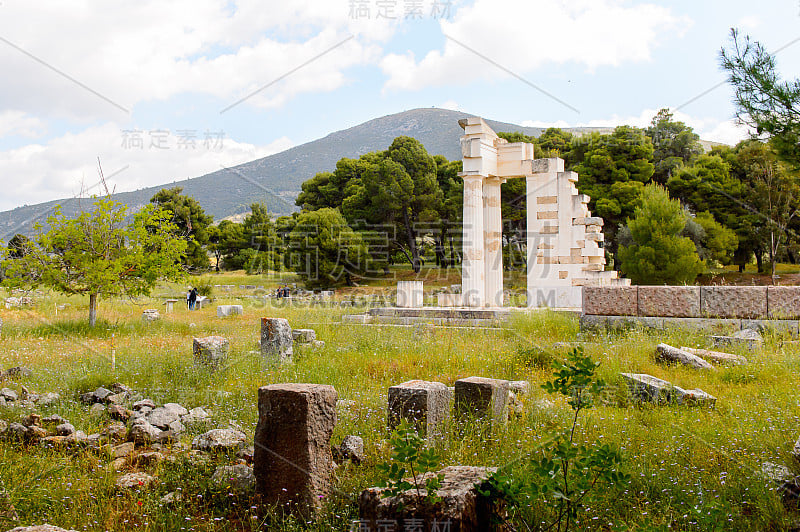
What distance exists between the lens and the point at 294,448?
13.2ft

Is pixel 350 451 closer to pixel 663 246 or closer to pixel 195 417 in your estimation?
pixel 195 417

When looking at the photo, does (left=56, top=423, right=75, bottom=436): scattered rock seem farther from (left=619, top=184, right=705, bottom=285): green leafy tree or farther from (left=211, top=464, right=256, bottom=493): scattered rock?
(left=619, top=184, right=705, bottom=285): green leafy tree

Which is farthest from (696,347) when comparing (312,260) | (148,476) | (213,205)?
(213,205)

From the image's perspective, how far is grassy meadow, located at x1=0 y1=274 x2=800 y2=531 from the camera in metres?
3.83

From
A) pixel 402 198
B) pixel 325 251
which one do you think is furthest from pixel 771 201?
pixel 325 251

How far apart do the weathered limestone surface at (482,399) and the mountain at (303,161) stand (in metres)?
82.4

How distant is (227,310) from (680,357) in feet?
49.5

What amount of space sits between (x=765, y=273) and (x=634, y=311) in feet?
91.5

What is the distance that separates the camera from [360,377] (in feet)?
25.6

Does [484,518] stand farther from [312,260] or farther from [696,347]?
[312,260]

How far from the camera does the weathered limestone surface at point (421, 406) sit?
513 centimetres

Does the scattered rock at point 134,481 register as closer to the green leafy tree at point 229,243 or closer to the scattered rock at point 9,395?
the scattered rock at point 9,395

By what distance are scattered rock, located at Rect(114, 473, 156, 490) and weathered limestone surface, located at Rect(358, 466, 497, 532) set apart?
1.84 meters

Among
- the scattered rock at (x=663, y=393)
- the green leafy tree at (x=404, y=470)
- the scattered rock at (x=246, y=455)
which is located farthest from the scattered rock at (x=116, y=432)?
the scattered rock at (x=663, y=393)
